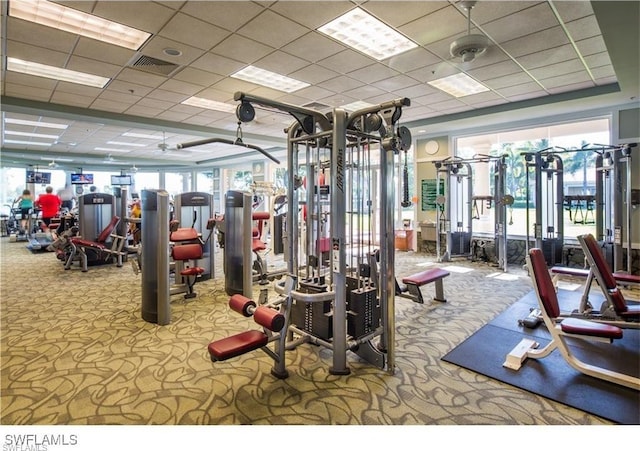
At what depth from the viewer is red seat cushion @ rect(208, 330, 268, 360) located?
7.41ft

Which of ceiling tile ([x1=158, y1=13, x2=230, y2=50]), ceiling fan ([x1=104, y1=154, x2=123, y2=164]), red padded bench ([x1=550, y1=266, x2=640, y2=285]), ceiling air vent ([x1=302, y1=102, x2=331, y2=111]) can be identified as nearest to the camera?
ceiling tile ([x1=158, y1=13, x2=230, y2=50])

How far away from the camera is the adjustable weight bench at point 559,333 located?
252 centimetres

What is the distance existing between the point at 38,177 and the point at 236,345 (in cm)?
1527

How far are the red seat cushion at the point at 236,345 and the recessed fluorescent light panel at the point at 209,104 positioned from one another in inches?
→ 214

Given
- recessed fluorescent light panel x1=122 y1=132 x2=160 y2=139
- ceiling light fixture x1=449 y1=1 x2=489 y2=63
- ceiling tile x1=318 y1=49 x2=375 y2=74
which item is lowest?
ceiling light fixture x1=449 y1=1 x2=489 y2=63

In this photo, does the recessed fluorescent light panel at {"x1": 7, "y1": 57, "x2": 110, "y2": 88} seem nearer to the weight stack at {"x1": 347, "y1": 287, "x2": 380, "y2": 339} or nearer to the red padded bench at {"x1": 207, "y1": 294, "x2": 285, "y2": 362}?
the red padded bench at {"x1": 207, "y1": 294, "x2": 285, "y2": 362}

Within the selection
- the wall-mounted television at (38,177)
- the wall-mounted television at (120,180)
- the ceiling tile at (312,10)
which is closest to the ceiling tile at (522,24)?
the ceiling tile at (312,10)

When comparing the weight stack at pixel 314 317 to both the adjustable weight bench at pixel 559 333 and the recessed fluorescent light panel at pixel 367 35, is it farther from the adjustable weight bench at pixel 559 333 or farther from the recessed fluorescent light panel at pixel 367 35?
the recessed fluorescent light panel at pixel 367 35

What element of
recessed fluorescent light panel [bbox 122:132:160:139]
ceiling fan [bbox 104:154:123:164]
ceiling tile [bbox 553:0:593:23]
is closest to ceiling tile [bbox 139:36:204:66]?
ceiling tile [bbox 553:0:593:23]

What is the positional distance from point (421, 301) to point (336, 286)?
212 centimetres

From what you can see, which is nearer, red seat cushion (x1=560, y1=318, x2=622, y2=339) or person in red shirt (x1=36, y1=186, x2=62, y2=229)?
red seat cushion (x1=560, y1=318, x2=622, y2=339)

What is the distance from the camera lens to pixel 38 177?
13344mm

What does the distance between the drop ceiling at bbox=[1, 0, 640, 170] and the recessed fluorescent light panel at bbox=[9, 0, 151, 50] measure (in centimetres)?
13

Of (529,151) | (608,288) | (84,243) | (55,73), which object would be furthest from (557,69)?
(84,243)
